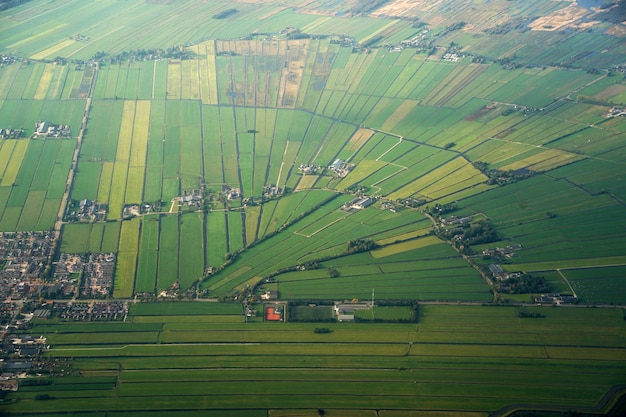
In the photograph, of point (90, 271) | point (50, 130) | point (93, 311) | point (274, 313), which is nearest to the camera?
point (274, 313)

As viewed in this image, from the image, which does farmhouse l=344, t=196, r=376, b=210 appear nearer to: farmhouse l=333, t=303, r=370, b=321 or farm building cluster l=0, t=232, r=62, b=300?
farmhouse l=333, t=303, r=370, b=321

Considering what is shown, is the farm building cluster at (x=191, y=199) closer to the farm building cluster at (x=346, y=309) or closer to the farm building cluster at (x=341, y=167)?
the farm building cluster at (x=341, y=167)

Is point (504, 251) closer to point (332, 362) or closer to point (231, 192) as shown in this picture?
point (332, 362)

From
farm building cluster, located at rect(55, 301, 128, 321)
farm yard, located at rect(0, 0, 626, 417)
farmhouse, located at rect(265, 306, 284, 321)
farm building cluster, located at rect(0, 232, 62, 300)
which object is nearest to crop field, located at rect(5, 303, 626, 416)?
farm yard, located at rect(0, 0, 626, 417)

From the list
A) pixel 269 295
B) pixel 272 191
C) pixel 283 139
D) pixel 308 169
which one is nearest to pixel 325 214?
pixel 272 191

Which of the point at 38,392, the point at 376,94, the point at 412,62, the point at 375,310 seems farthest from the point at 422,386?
the point at 412,62

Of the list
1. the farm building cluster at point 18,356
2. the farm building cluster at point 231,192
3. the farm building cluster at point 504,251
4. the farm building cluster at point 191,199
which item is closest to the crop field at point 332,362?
the farm building cluster at point 18,356
